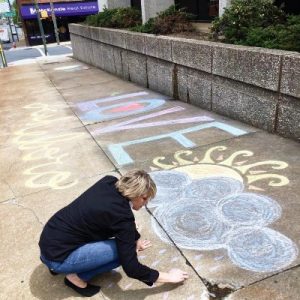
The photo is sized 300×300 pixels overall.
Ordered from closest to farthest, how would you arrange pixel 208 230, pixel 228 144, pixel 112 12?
pixel 208 230
pixel 228 144
pixel 112 12

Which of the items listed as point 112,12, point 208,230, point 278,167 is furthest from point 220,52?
point 112,12

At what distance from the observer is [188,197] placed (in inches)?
155

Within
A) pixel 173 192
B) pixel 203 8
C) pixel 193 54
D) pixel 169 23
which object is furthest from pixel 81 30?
pixel 173 192

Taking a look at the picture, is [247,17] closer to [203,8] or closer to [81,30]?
[203,8]

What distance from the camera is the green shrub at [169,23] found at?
9.23 meters

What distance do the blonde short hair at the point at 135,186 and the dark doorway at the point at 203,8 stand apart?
7.99 metres

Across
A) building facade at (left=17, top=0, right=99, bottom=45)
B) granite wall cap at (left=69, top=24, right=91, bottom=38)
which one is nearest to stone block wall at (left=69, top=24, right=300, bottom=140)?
granite wall cap at (left=69, top=24, right=91, bottom=38)

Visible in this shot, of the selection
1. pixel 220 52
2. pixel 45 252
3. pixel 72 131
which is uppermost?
pixel 220 52

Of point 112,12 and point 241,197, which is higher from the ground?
point 112,12

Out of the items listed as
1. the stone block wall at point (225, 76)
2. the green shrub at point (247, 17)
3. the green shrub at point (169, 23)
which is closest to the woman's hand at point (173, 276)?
the stone block wall at point (225, 76)

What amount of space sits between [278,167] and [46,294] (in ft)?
9.50

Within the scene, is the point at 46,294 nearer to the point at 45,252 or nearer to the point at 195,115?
the point at 45,252

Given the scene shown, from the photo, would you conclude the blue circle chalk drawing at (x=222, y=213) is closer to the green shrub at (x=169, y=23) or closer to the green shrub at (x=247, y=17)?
the green shrub at (x=247, y=17)

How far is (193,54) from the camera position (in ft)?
22.6
